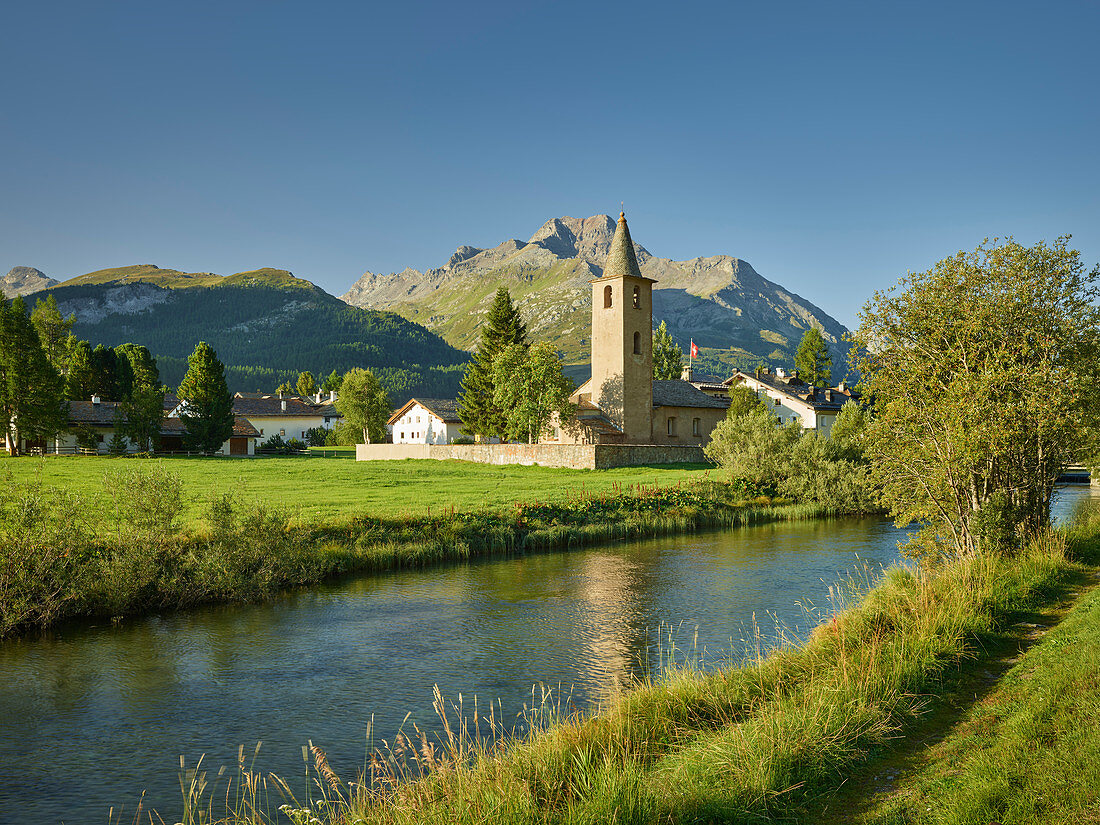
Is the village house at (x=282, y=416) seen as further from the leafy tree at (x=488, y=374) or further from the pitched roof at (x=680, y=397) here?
the pitched roof at (x=680, y=397)

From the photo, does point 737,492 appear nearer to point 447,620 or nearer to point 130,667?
point 447,620

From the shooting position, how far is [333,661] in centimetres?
1416

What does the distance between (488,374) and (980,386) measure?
158 ft

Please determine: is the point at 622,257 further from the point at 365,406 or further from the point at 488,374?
the point at 365,406

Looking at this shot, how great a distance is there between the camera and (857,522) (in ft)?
117

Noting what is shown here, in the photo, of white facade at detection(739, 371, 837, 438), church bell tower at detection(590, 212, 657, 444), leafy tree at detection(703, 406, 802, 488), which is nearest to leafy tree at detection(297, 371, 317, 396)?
white facade at detection(739, 371, 837, 438)

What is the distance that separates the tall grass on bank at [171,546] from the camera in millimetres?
16438

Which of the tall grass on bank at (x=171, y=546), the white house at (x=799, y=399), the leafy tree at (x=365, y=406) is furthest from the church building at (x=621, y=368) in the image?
the leafy tree at (x=365, y=406)

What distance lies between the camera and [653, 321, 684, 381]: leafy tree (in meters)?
84.2

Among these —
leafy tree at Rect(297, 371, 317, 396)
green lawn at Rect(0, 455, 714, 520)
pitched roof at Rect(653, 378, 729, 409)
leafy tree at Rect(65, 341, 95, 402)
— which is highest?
leafy tree at Rect(297, 371, 317, 396)

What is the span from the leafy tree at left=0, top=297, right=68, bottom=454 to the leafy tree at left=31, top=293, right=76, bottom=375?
30.2m

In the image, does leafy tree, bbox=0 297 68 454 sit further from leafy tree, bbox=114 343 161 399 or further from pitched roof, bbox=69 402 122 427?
leafy tree, bbox=114 343 161 399

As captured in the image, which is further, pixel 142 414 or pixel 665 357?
pixel 665 357

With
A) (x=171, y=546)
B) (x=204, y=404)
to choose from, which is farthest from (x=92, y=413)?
(x=171, y=546)
